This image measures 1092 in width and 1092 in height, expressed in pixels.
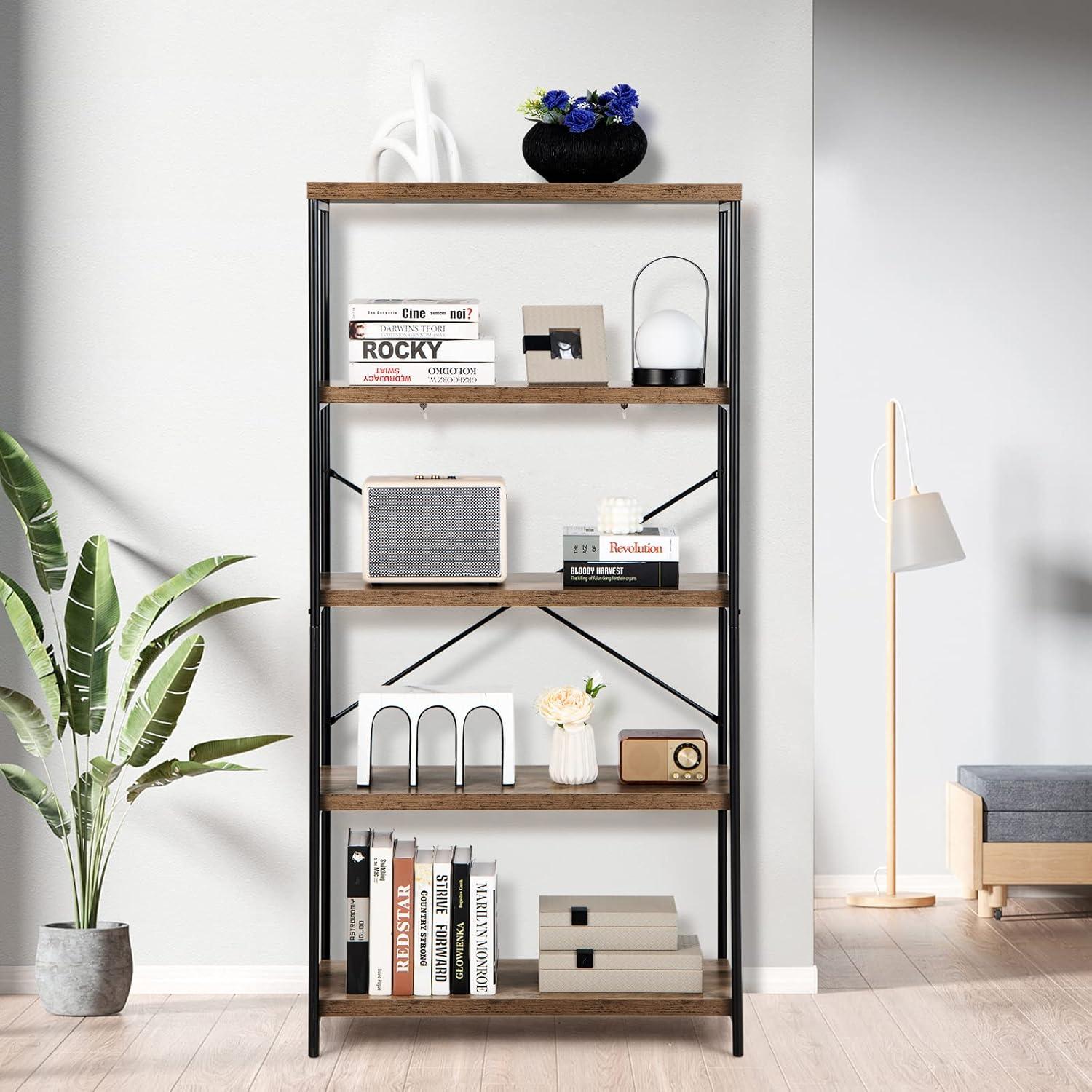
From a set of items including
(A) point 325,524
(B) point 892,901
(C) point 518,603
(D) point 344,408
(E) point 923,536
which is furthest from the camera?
(B) point 892,901

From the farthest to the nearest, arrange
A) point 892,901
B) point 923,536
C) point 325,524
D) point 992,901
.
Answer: point 892,901 < point 992,901 < point 923,536 < point 325,524

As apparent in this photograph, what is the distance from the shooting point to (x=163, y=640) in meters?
3.03

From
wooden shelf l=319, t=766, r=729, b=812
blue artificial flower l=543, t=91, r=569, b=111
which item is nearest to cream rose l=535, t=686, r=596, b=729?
wooden shelf l=319, t=766, r=729, b=812

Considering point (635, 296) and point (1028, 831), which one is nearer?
point (635, 296)

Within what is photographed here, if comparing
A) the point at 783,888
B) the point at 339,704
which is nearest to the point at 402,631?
the point at 339,704

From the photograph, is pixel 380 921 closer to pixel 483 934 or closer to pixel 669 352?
pixel 483 934

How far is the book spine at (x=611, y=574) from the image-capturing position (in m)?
2.96

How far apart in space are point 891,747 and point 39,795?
7.81 ft

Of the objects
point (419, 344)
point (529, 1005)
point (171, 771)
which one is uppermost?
point (419, 344)

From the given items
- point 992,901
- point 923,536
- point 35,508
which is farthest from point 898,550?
point 35,508

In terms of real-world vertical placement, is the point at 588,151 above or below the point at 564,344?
above

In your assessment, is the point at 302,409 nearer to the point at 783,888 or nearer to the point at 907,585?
the point at 783,888

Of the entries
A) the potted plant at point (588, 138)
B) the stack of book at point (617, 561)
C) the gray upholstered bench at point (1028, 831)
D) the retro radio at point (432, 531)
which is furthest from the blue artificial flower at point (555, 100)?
the gray upholstered bench at point (1028, 831)

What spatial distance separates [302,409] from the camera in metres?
3.31
